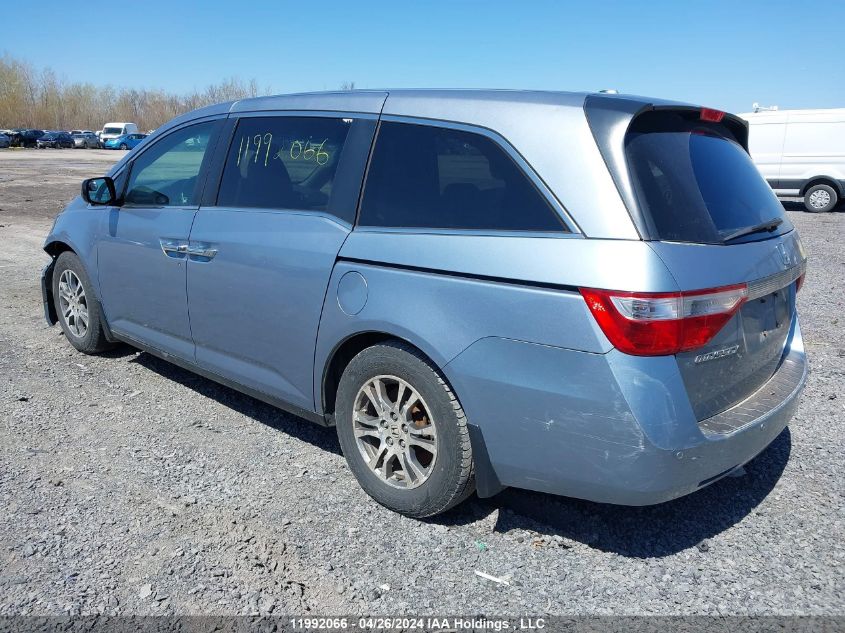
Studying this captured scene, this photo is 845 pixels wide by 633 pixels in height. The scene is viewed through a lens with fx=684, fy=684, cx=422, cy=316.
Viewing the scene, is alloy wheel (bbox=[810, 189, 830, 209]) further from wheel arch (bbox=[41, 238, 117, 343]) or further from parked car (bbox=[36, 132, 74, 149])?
parked car (bbox=[36, 132, 74, 149])

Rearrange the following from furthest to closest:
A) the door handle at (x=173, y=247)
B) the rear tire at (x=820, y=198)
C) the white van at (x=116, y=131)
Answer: the white van at (x=116, y=131)
the rear tire at (x=820, y=198)
the door handle at (x=173, y=247)

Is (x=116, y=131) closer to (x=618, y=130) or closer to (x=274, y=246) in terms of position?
(x=274, y=246)

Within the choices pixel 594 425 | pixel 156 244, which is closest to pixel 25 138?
pixel 156 244

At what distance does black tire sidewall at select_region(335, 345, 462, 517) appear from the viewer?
288 cm

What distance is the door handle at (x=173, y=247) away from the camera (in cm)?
404

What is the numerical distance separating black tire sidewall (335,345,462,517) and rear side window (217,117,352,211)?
86 centimetres

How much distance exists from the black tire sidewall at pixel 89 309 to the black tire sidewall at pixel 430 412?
2624mm

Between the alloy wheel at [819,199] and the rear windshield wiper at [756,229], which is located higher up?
the rear windshield wiper at [756,229]

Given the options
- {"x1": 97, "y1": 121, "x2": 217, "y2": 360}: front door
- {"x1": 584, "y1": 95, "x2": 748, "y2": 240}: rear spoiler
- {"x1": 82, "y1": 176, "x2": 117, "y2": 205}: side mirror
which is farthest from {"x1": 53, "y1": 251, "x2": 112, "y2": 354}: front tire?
{"x1": 584, "y1": 95, "x2": 748, "y2": 240}: rear spoiler

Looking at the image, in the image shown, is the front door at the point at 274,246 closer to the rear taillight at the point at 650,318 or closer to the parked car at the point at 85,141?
the rear taillight at the point at 650,318

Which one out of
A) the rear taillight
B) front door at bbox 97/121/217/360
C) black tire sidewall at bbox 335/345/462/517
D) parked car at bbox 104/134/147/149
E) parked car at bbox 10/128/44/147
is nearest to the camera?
the rear taillight

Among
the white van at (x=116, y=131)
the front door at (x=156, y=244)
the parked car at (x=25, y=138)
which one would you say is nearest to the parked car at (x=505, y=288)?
the front door at (x=156, y=244)

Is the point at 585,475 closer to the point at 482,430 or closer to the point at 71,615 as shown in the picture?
the point at 482,430

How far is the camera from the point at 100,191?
15.7ft
